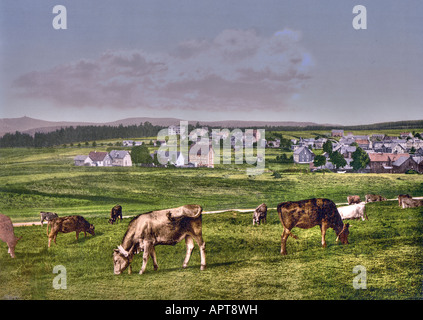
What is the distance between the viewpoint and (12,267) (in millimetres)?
7875

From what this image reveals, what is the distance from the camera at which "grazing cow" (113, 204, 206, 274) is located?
7.36 m

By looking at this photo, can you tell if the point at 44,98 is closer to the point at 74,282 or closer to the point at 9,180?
the point at 9,180

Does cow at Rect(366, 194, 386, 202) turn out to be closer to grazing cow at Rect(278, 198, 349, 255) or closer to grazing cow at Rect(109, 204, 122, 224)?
grazing cow at Rect(278, 198, 349, 255)

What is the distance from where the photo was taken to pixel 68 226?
26.1 feet

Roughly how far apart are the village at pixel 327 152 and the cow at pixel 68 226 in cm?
121

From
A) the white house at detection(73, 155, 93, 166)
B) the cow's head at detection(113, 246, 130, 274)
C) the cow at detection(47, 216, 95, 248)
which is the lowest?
A: the cow's head at detection(113, 246, 130, 274)

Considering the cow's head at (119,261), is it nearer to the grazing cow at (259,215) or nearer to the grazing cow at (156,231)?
the grazing cow at (156,231)

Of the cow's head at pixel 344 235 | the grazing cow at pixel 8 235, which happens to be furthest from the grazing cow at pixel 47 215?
the cow's head at pixel 344 235

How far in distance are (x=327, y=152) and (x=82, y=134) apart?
5.28m

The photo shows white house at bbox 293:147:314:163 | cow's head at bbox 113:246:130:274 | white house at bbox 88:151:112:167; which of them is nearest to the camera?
cow's head at bbox 113:246:130:274

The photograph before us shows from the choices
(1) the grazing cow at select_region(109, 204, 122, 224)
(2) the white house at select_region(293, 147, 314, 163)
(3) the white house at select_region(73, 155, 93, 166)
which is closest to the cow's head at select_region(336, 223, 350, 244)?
(2) the white house at select_region(293, 147, 314, 163)

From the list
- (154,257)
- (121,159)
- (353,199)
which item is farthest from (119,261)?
(353,199)

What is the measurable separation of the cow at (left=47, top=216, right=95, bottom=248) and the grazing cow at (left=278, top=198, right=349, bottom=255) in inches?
148
